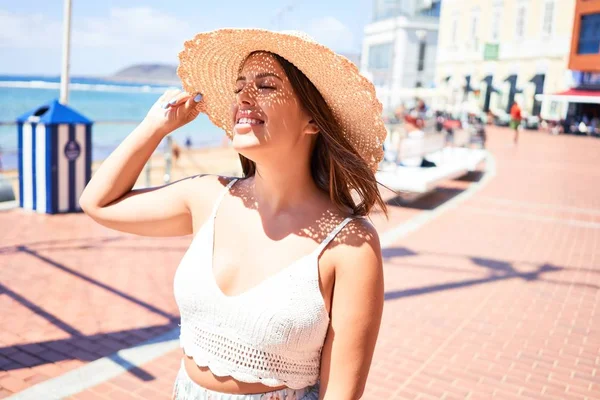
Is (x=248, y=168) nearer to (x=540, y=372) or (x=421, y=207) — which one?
(x=540, y=372)

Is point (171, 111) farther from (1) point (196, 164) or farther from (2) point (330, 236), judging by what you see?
(1) point (196, 164)

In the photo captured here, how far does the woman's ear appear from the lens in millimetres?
1541

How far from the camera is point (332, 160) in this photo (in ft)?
5.13

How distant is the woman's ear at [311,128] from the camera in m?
1.54

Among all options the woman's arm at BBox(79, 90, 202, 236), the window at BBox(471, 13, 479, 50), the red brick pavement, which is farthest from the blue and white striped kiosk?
the window at BBox(471, 13, 479, 50)

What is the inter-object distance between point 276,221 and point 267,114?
295 millimetres

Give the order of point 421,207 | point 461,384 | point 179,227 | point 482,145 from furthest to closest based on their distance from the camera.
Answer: point 482,145
point 421,207
point 461,384
point 179,227

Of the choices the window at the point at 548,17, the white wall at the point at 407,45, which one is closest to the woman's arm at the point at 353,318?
the window at the point at 548,17

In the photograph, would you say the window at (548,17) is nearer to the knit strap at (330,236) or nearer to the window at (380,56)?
the window at (380,56)

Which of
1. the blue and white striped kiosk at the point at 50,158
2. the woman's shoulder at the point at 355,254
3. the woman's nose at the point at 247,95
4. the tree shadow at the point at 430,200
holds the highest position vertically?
the woman's nose at the point at 247,95

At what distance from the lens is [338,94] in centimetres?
157

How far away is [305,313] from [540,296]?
4753mm

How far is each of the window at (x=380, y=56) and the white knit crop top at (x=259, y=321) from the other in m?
60.3

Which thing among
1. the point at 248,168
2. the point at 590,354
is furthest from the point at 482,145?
the point at 248,168
